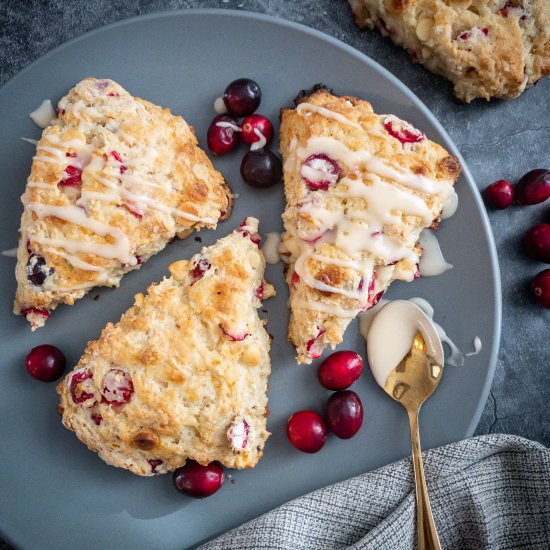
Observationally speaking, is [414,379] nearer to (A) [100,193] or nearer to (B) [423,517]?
(B) [423,517]

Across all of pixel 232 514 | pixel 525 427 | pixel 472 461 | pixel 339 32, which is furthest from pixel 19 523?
pixel 339 32

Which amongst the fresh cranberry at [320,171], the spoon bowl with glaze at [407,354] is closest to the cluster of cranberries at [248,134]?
the fresh cranberry at [320,171]

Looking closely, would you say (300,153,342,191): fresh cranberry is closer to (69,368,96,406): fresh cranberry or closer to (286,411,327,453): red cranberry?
(286,411,327,453): red cranberry

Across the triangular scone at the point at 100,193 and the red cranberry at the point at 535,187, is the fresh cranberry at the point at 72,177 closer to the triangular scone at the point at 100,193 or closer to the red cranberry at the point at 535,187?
the triangular scone at the point at 100,193

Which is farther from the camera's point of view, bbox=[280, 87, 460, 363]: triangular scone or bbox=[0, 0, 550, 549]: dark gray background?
bbox=[0, 0, 550, 549]: dark gray background

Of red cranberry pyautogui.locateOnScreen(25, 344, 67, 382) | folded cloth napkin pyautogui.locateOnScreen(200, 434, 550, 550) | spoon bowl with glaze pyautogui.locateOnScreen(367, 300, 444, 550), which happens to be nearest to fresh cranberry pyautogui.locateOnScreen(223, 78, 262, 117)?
spoon bowl with glaze pyautogui.locateOnScreen(367, 300, 444, 550)

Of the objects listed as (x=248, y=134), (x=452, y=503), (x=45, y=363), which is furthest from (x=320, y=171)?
(x=452, y=503)

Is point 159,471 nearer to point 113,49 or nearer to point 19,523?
point 19,523

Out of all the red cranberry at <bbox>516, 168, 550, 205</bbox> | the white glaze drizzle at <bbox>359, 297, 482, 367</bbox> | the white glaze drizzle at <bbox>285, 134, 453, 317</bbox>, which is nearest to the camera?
the white glaze drizzle at <bbox>285, 134, 453, 317</bbox>
